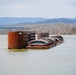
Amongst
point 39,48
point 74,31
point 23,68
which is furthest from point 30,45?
point 74,31

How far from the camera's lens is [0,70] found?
13.0m

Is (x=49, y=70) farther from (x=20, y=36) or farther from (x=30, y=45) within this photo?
(x=30, y=45)

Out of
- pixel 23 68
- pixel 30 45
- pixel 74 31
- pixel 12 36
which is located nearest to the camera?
pixel 23 68

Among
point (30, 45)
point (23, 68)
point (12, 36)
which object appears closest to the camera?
point (23, 68)

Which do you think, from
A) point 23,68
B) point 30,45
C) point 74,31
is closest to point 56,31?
point 74,31

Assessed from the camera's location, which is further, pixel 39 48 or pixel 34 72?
pixel 39 48

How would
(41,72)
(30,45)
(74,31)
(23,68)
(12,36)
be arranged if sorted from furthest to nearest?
(74,31)
(30,45)
(12,36)
(23,68)
(41,72)

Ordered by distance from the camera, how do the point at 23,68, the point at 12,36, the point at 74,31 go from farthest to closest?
the point at 74,31
the point at 12,36
the point at 23,68

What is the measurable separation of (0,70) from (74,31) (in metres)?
90.1

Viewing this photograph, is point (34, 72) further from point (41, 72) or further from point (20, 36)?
point (20, 36)

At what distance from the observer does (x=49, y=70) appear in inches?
516

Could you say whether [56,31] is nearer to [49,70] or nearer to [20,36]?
[20,36]

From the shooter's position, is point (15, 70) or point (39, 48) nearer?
point (15, 70)

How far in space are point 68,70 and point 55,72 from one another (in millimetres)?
606
